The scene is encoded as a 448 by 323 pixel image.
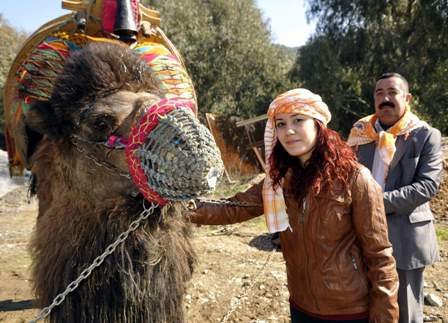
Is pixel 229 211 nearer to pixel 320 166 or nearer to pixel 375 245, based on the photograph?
pixel 320 166

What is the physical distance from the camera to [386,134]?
2.84 metres

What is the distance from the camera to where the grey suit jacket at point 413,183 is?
279cm

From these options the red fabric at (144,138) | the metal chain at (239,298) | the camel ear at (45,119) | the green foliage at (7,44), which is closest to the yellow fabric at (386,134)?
the metal chain at (239,298)

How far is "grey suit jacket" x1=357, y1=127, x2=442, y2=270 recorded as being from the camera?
2789 millimetres

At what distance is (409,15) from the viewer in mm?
16203

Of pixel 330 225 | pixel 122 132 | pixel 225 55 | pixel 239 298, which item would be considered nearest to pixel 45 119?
pixel 122 132

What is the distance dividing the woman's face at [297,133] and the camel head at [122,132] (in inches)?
21.1

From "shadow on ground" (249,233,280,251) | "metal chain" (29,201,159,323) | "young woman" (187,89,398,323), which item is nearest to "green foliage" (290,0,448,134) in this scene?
"shadow on ground" (249,233,280,251)

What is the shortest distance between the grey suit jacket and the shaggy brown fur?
164cm

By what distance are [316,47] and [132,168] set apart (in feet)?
55.8

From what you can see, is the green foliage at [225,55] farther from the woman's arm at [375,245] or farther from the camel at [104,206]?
the woman's arm at [375,245]

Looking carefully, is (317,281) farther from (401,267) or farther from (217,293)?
(217,293)

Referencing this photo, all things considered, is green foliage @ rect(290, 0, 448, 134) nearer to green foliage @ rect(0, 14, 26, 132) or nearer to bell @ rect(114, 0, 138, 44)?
green foliage @ rect(0, 14, 26, 132)

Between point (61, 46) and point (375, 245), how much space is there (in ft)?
7.08
